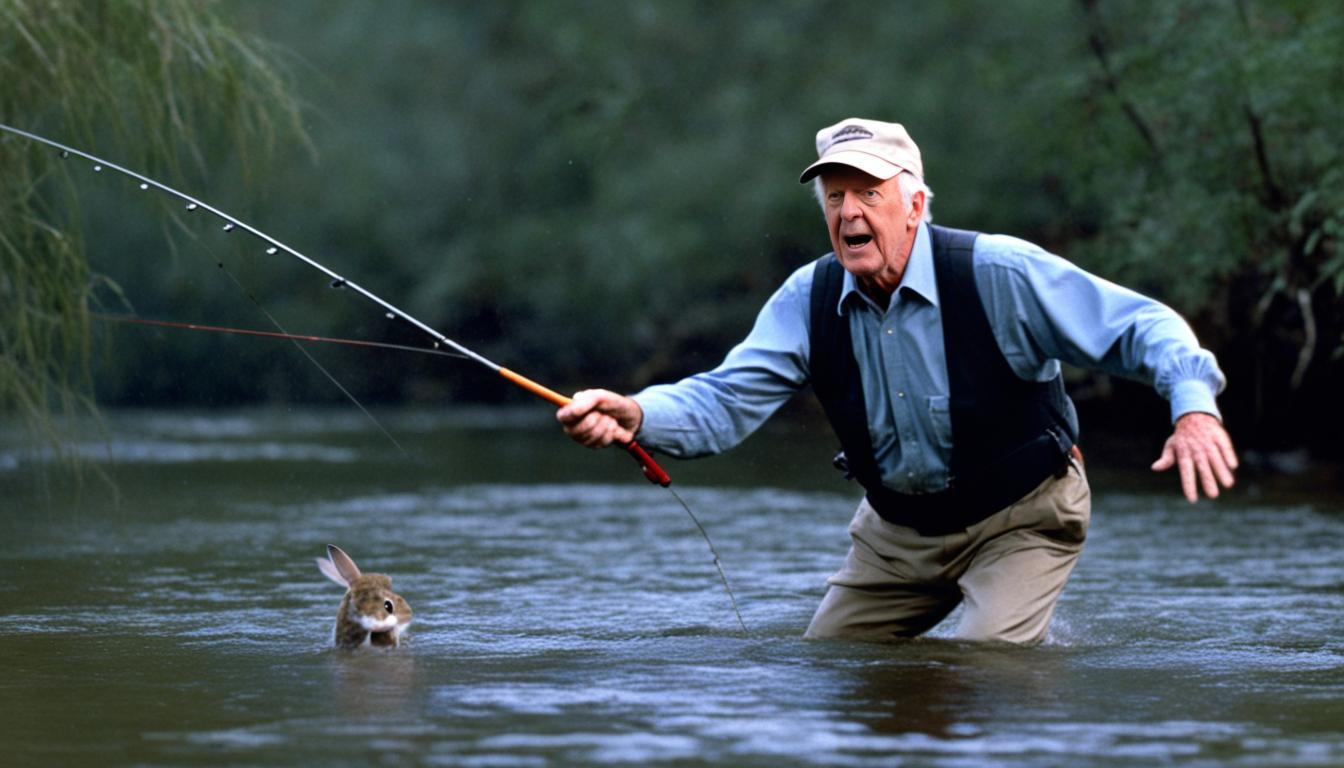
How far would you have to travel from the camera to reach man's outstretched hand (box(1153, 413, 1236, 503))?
4367mm

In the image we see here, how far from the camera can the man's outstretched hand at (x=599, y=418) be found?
487 cm

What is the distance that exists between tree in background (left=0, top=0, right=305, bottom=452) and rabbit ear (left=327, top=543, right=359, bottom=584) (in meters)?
1.97

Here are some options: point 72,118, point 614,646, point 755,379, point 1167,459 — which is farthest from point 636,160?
point 1167,459

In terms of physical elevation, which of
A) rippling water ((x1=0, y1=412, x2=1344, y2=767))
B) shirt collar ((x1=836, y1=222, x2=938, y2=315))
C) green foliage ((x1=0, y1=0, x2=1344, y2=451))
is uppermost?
green foliage ((x1=0, y1=0, x2=1344, y2=451))

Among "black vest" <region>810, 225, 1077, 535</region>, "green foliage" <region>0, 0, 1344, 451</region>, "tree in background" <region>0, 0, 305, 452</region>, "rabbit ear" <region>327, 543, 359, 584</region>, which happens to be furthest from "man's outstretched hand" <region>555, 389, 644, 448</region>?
"tree in background" <region>0, 0, 305, 452</region>

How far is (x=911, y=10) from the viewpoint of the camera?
73.2 ft

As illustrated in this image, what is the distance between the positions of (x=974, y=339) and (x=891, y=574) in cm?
82

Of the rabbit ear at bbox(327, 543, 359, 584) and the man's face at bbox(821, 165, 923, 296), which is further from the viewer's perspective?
the rabbit ear at bbox(327, 543, 359, 584)

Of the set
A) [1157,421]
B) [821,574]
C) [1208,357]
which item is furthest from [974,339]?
[1157,421]

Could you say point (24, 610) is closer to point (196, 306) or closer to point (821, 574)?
point (821, 574)

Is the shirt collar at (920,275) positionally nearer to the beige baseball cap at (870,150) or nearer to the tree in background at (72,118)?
the beige baseball cap at (870,150)

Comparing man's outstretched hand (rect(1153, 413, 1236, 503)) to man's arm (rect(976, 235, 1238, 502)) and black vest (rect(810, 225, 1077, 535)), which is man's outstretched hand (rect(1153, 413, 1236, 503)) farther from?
black vest (rect(810, 225, 1077, 535))

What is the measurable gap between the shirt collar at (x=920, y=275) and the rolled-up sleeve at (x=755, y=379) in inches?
9.5

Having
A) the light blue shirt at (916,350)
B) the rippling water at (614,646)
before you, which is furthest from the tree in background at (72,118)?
the light blue shirt at (916,350)
